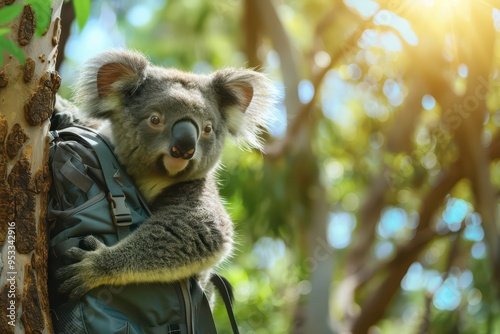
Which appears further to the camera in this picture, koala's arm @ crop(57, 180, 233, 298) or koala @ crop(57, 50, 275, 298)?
koala @ crop(57, 50, 275, 298)

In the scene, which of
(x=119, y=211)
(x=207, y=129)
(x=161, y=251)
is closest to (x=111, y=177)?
(x=119, y=211)

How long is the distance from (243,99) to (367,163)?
6479mm

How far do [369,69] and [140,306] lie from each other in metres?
6.88

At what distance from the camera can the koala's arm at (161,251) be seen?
8.38ft

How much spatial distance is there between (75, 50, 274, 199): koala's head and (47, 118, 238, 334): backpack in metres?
0.30

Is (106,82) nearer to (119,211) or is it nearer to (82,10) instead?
(119,211)

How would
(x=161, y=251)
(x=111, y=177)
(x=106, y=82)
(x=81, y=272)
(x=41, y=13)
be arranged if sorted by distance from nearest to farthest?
(x=41, y=13) < (x=81, y=272) < (x=111, y=177) < (x=161, y=251) < (x=106, y=82)

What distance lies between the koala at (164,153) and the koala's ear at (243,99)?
0.01 m

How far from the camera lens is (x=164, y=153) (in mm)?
3014

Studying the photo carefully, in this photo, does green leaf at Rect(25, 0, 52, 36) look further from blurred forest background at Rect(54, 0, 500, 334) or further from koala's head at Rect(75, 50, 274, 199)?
blurred forest background at Rect(54, 0, 500, 334)

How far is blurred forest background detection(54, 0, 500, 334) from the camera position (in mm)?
6750

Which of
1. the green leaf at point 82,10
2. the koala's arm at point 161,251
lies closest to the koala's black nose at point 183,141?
the koala's arm at point 161,251

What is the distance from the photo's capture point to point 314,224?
7.58m

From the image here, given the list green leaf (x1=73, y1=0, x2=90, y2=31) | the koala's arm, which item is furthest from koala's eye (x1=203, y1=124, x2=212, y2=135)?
green leaf (x1=73, y1=0, x2=90, y2=31)
